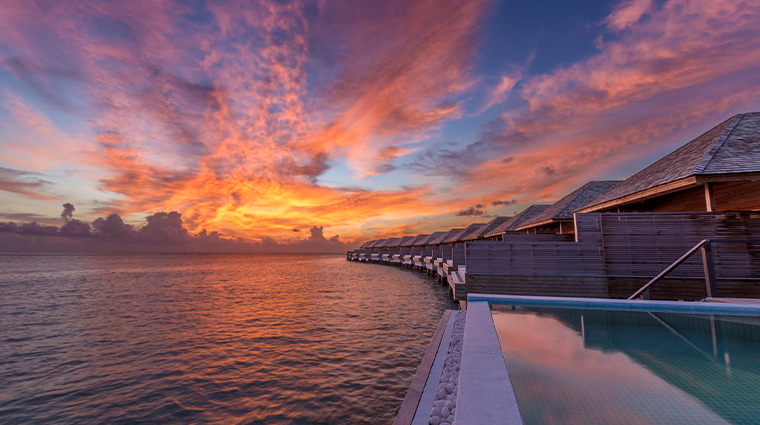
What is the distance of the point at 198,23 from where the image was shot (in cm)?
1174

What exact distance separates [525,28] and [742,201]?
9.19 metres

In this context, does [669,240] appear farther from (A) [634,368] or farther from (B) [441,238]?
(B) [441,238]

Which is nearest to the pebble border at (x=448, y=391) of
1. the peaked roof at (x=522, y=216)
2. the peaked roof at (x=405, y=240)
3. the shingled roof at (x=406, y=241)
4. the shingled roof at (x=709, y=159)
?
the shingled roof at (x=709, y=159)

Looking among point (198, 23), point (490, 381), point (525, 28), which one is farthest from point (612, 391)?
point (198, 23)

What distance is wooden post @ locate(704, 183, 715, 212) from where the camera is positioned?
30.7ft

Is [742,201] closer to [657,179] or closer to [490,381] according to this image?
[657,179]

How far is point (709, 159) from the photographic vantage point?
9.10 metres

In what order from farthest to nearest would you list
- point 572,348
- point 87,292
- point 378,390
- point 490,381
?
point 87,292, point 378,390, point 572,348, point 490,381

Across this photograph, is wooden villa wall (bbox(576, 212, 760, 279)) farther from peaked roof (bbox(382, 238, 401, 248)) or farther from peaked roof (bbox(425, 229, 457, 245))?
peaked roof (bbox(382, 238, 401, 248))

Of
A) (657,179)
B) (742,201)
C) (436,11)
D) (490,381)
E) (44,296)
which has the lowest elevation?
(44,296)

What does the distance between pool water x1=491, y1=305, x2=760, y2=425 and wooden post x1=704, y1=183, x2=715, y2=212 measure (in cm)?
583

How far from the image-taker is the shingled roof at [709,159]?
8625 millimetres

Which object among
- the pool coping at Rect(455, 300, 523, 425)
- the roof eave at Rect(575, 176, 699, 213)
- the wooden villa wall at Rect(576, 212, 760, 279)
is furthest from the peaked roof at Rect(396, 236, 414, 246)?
the pool coping at Rect(455, 300, 523, 425)

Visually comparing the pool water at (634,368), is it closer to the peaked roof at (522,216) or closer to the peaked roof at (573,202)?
the peaked roof at (573,202)
